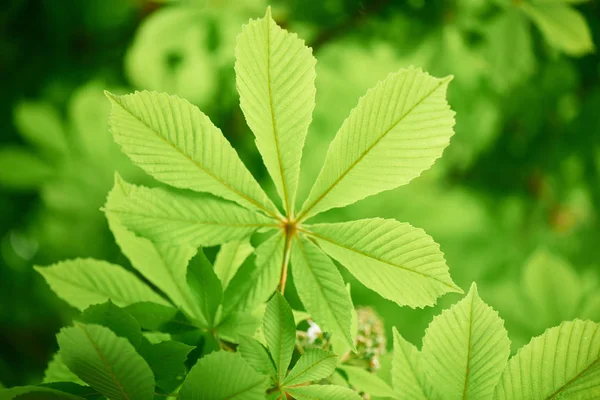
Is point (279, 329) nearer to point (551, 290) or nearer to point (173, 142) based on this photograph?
point (173, 142)

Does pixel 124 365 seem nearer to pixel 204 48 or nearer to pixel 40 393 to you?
pixel 40 393

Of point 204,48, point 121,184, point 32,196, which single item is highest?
point 204,48

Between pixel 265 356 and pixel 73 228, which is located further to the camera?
pixel 73 228

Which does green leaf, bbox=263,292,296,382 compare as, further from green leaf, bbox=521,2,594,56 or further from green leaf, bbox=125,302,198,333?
green leaf, bbox=521,2,594,56

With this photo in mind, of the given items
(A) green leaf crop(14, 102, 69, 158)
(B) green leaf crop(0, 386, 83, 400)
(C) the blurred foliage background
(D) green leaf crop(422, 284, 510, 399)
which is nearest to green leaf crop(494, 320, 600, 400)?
(D) green leaf crop(422, 284, 510, 399)

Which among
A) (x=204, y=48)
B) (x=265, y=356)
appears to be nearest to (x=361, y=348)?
(x=265, y=356)

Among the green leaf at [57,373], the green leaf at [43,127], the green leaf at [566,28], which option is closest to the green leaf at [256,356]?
the green leaf at [57,373]
